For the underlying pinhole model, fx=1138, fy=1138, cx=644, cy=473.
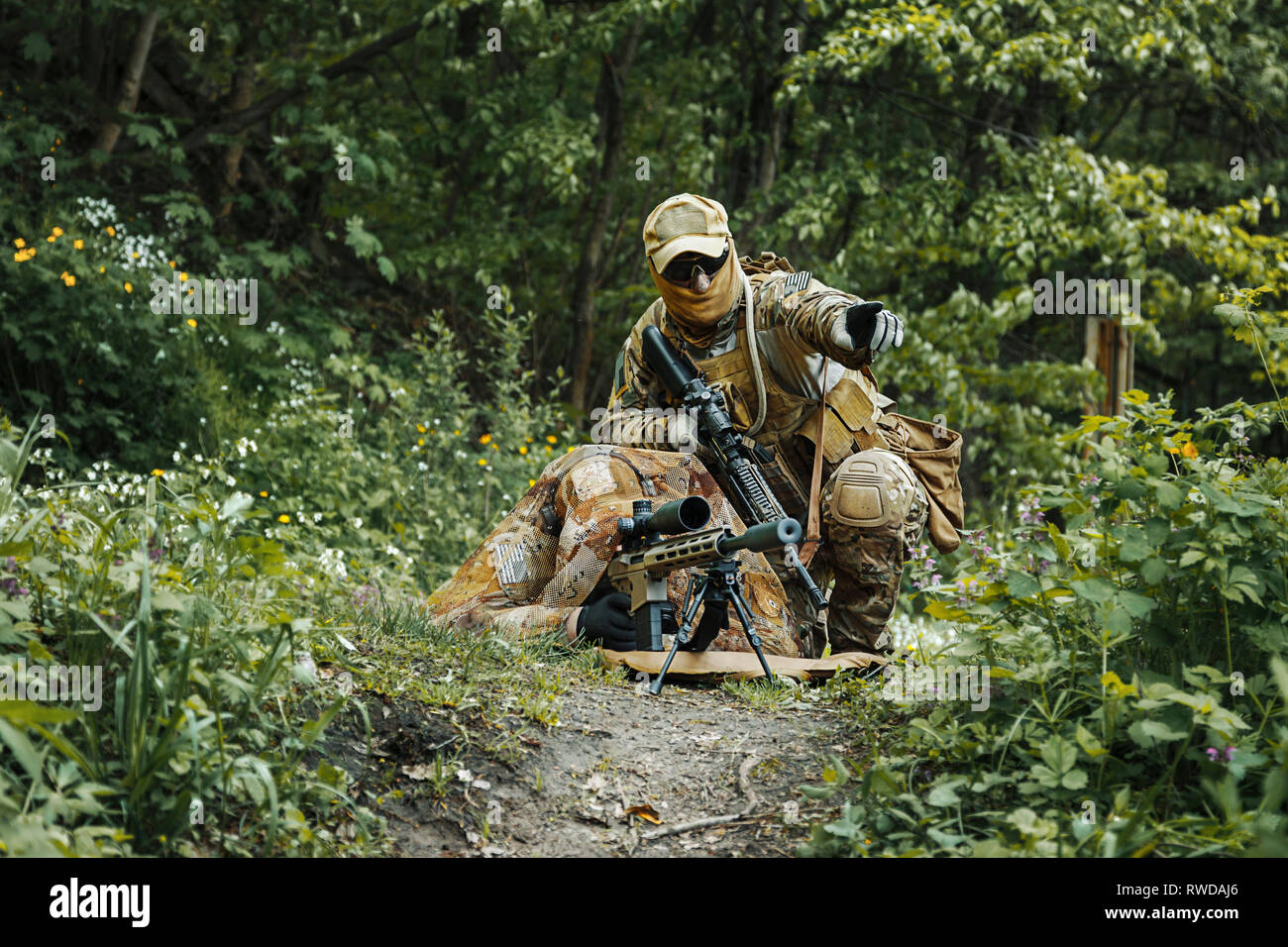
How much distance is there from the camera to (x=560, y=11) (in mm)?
8906

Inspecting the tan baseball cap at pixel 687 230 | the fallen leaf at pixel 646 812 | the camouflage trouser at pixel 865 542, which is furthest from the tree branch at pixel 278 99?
the fallen leaf at pixel 646 812

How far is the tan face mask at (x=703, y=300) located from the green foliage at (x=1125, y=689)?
187 cm

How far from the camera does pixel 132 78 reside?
8.51 m

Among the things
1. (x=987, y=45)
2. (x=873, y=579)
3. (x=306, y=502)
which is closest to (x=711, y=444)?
(x=873, y=579)

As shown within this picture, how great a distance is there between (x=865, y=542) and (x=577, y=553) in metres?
1.11

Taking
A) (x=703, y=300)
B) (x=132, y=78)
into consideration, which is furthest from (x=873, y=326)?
(x=132, y=78)

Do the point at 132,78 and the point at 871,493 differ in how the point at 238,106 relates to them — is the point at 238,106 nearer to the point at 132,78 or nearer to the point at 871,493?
the point at 132,78

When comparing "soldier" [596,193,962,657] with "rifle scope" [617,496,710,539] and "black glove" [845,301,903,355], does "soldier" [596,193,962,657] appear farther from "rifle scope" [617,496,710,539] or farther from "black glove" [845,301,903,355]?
"rifle scope" [617,496,710,539]

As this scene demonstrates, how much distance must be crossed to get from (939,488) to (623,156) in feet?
21.5

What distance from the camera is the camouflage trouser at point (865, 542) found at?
4.30 meters

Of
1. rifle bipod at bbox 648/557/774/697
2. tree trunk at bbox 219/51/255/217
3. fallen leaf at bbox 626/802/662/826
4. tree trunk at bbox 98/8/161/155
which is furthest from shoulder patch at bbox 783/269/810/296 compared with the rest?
tree trunk at bbox 98/8/161/155

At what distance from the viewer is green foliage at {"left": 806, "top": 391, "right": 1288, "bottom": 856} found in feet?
7.36

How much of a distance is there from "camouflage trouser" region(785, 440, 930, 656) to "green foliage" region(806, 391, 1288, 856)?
4.42ft

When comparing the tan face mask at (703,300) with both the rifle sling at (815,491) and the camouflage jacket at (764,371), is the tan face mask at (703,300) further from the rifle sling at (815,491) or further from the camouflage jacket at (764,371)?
the rifle sling at (815,491)
